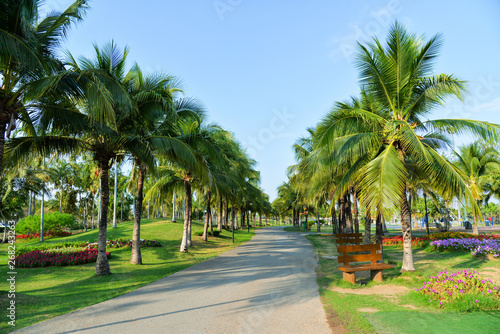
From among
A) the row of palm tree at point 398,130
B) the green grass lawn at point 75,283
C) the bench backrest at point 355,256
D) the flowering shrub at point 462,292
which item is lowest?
the green grass lawn at point 75,283

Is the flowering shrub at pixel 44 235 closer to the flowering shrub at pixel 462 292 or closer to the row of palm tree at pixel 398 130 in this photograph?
the row of palm tree at pixel 398 130

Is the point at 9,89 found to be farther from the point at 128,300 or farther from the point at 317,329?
the point at 317,329

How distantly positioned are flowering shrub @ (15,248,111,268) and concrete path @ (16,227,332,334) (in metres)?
5.62

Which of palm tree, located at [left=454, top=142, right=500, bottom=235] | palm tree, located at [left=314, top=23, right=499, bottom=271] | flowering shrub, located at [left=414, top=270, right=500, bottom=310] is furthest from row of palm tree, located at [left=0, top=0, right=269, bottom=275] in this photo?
palm tree, located at [left=454, top=142, right=500, bottom=235]

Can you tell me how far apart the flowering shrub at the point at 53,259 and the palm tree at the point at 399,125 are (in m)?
11.5

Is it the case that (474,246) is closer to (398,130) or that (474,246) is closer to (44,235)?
(398,130)

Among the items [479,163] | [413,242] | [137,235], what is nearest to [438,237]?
[413,242]

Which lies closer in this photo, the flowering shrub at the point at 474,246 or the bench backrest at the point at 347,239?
the bench backrest at the point at 347,239

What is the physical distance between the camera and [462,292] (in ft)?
19.6

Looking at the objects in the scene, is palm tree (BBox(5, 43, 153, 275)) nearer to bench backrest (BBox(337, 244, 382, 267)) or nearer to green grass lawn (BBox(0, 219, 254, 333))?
green grass lawn (BBox(0, 219, 254, 333))

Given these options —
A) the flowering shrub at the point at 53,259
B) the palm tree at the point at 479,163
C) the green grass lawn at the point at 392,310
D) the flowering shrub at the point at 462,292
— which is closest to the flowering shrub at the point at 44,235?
the flowering shrub at the point at 53,259

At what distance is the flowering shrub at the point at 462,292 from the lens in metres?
5.70

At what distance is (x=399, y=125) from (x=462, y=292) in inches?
213

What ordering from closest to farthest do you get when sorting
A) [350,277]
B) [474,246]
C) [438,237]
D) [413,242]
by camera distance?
[350,277], [474,246], [438,237], [413,242]
